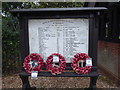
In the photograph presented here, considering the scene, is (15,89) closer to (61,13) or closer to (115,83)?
(61,13)

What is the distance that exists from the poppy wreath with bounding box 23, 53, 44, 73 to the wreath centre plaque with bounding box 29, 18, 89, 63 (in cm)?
12

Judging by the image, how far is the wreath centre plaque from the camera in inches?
87.7

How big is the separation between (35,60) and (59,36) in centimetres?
75

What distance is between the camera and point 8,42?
4.13 metres

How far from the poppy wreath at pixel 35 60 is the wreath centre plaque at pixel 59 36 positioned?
0.12 meters

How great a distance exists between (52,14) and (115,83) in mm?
3120

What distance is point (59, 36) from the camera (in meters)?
2.26

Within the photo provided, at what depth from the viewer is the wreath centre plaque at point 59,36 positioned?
2227 millimetres

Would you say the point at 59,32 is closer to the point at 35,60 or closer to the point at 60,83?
the point at 35,60

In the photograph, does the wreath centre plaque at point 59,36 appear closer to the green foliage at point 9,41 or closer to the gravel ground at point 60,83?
the gravel ground at point 60,83

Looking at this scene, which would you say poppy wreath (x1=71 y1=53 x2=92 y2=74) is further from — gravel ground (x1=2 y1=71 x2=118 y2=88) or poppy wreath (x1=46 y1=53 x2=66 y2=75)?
gravel ground (x1=2 y1=71 x2=118 y2=88)

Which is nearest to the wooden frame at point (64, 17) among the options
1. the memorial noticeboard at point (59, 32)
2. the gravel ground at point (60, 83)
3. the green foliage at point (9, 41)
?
the memorial noticeboard at point (59, 32)

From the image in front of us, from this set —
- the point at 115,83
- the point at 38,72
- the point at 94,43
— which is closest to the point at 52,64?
the point at 38,72

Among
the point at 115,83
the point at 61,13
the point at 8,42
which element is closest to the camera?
the point at 61,13
